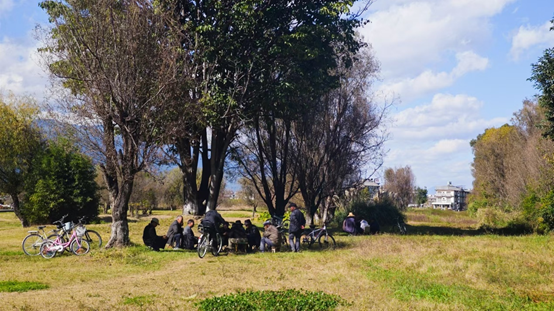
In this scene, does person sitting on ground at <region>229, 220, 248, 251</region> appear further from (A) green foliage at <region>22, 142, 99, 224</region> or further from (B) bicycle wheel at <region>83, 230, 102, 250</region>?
(A) green foliage at <region>22, 142, 99, 224</region>

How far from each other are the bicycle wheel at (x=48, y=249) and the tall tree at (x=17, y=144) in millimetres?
23016

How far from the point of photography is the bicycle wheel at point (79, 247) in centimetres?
1723

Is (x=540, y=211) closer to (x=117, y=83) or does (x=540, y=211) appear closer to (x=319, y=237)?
(x=319, y=237)

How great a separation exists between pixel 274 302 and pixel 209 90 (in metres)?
17.3

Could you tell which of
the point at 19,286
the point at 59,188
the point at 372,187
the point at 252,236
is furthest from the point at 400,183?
the point at 19,286

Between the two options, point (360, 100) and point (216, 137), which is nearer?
point (216, 137)

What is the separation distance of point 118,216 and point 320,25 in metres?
13.9

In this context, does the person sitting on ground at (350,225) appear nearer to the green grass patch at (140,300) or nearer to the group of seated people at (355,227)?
the group of seated people at (355,227)

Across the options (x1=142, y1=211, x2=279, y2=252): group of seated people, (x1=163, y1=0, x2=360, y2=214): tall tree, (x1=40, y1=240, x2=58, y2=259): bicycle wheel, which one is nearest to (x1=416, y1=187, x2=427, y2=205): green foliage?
(x1=163, y1=0, x2=360, y2=214): tall tree

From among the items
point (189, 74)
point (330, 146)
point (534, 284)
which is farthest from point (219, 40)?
point (534, 284)

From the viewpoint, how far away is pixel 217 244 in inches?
674

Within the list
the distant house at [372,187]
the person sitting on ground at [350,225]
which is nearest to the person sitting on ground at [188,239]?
the person sitting on ground at [350,225]

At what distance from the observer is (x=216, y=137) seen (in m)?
27.3

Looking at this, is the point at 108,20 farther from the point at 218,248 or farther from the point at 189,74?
the point at 218,248
